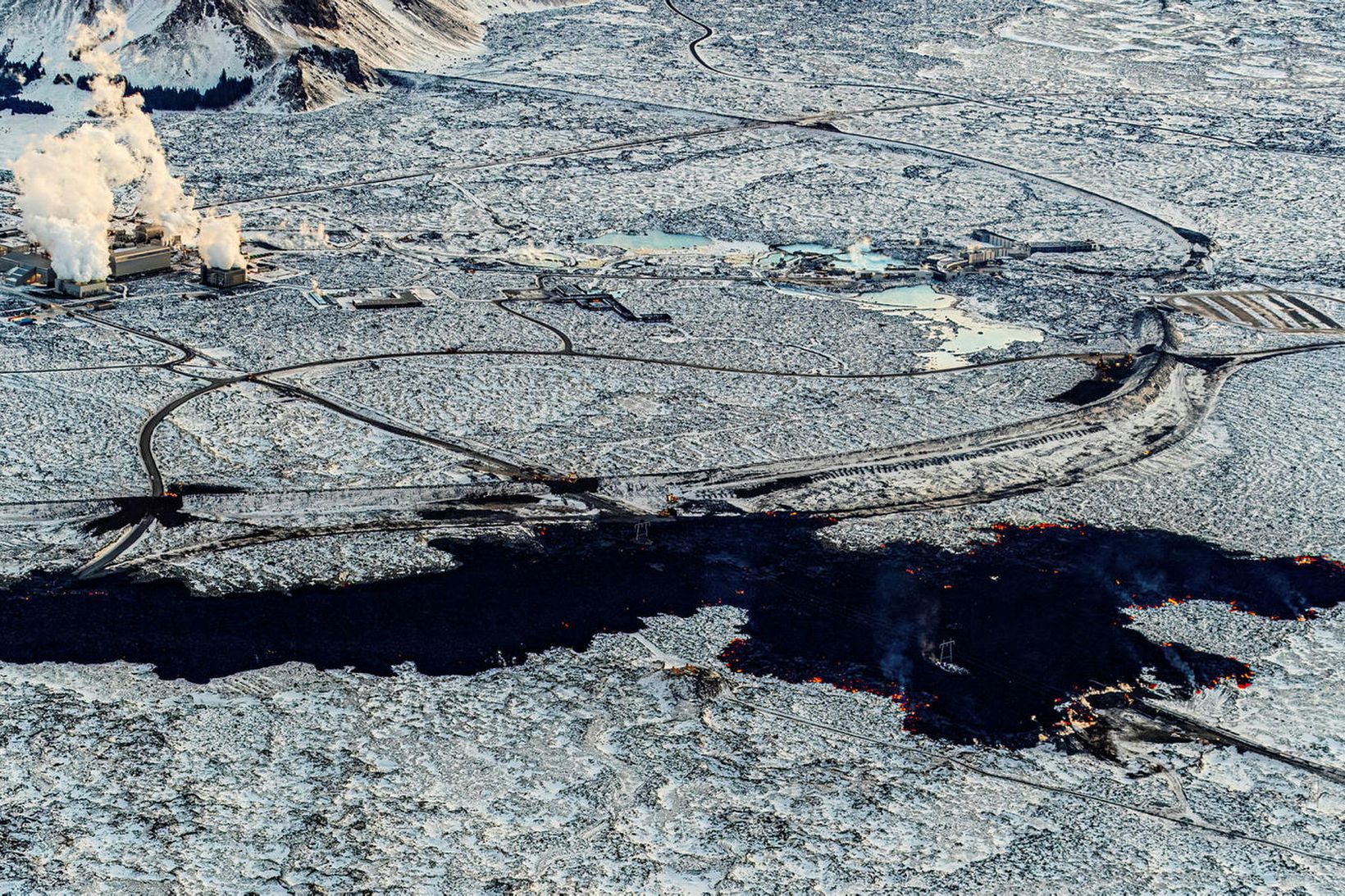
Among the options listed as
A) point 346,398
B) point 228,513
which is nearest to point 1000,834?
point 228,513

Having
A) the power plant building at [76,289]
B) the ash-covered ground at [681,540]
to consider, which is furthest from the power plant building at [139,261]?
the power plant building at [76,289]

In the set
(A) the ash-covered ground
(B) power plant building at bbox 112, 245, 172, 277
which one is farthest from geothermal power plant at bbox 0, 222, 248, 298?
(A) the ash-covered ground

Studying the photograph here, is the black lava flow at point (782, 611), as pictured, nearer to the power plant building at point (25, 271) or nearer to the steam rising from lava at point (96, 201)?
the steam rising from lava at point (96, 201)

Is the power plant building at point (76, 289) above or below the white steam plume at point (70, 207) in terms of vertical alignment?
below

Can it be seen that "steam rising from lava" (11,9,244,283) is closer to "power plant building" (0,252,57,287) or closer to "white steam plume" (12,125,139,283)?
"white steam plume" (12,125,139,283)

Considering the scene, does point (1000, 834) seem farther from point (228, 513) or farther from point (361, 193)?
point (361, 193)

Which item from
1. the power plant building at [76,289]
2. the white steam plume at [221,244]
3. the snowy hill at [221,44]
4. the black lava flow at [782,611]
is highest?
the snowy hill at [221,44]
